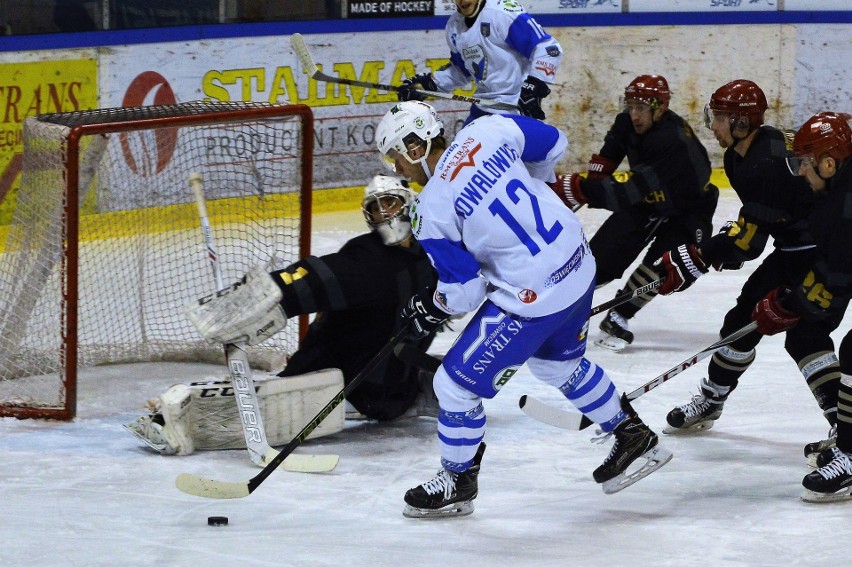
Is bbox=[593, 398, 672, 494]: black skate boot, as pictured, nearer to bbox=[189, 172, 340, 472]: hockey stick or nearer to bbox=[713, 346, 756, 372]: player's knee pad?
bbox=[713, 346, 756, 372]: player's knee pad

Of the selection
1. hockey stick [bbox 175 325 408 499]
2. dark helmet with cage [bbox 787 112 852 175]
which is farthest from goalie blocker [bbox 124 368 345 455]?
dark helmet with cage [bbox 787 112 852 175]

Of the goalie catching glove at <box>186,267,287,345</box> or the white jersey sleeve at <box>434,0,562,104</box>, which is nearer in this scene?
the goalie catching glove at <box>186,267,287,345</box>

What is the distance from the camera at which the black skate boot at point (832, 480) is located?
11.3 feet

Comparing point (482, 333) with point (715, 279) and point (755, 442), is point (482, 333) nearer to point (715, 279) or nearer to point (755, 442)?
point (755, 442)

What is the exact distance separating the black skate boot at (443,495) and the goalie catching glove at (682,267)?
3.68ft

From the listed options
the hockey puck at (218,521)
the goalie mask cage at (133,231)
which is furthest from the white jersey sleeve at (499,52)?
the hockey puck at (218,521)

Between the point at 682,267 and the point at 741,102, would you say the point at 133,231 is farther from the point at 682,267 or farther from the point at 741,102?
the point at 741,102

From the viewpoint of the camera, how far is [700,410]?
13.6 ft

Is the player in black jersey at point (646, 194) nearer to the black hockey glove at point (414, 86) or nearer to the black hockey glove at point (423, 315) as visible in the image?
the black hockey glove at point (414, 86)

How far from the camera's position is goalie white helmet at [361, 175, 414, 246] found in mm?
3793

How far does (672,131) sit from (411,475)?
6.33ft

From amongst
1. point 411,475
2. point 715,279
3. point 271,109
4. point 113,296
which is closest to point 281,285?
point 411,475

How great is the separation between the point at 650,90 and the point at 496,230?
6.72ft

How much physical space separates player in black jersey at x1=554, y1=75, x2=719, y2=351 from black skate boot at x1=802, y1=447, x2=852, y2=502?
5.46ft
